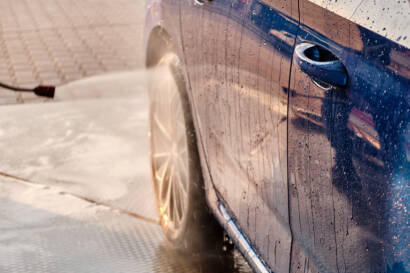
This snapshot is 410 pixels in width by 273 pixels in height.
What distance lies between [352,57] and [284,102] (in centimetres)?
31

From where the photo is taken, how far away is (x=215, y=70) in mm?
2119

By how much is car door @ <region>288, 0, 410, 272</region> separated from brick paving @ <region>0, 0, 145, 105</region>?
3878 mm

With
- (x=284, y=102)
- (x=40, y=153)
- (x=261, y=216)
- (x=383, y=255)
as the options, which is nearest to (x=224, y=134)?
(x=261, y=216)

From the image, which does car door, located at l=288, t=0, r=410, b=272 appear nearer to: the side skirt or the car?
the car

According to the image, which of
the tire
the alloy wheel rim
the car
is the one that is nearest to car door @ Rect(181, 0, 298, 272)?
the car

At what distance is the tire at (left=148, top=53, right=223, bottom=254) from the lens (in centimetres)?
254

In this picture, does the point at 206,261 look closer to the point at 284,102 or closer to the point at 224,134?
the point at 224,134

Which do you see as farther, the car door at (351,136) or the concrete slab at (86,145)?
the concrete slab at (86,145)

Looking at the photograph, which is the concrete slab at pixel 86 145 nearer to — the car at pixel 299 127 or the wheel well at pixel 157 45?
the wheel well at pixel 157 45

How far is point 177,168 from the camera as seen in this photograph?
9.05ft

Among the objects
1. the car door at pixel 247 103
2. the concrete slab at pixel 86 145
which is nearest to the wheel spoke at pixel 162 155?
the concrete slab at pixel 86 145

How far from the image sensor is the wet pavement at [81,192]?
294 centimetres

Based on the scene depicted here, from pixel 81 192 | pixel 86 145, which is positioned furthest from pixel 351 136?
pixel 86 145

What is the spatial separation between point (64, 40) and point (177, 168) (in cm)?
500
